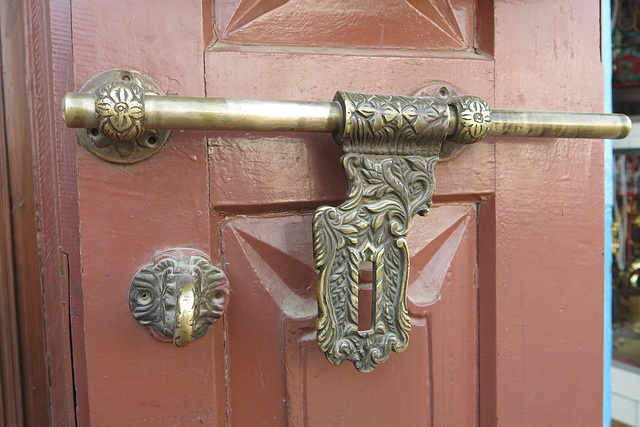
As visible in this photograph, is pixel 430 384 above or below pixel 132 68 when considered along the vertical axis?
below

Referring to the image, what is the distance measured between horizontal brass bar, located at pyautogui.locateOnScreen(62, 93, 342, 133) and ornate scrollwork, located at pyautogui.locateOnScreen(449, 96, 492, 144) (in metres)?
0.11

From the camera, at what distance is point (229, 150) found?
1.32 feet

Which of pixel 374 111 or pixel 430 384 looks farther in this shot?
pixel 430 384

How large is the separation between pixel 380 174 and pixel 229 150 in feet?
0.44

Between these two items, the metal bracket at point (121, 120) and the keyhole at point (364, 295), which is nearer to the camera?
the metal bracket at point (121, 120)

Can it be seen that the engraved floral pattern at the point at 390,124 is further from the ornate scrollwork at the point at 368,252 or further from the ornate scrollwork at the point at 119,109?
the ornate scrollwork at the point at 119,109

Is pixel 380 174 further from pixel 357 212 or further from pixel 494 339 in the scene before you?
pixel 494 339

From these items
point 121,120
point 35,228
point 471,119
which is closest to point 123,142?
point 121,120

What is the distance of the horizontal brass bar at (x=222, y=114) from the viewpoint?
32cm

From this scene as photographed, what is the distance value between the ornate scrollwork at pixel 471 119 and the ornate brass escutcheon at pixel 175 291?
0.78 feet

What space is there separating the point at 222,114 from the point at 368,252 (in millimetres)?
160

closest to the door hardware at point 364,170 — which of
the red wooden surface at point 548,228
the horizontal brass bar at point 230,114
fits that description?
the horizontal brass bar at point 230,114

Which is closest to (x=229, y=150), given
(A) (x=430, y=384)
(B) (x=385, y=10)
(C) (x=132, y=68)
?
(C) (x=132, y=68)

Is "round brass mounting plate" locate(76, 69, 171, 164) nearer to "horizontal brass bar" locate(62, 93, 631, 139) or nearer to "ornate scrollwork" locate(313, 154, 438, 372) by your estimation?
"horizontal brass bar" locate(62, 93, 631, 139)
